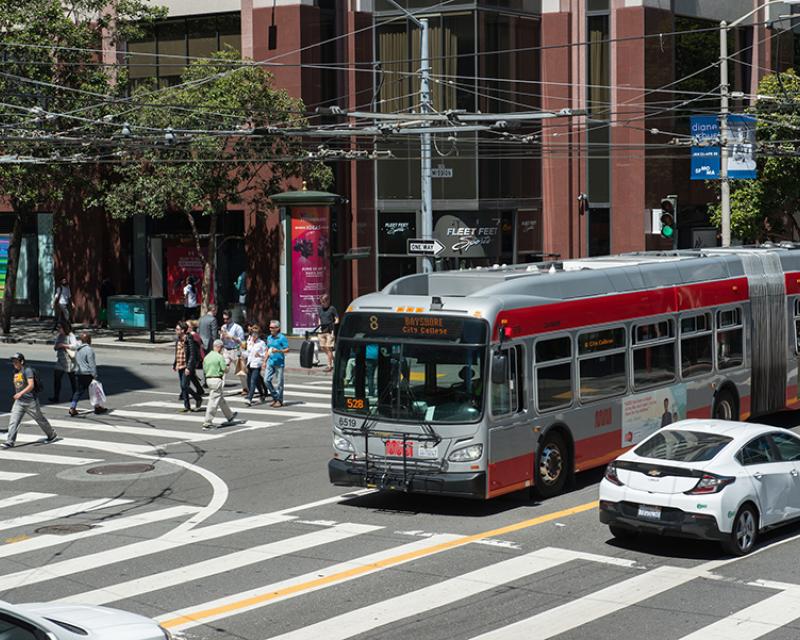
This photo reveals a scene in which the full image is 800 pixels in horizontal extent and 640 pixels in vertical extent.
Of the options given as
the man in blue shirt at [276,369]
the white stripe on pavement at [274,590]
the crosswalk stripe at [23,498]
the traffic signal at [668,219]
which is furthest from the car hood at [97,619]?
the traffic signal at [668,219]

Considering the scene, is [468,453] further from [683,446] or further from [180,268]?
[180,268]

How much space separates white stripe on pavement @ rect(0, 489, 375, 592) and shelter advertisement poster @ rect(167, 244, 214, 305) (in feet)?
93.3

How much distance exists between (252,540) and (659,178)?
33.0 m

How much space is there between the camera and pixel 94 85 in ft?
134

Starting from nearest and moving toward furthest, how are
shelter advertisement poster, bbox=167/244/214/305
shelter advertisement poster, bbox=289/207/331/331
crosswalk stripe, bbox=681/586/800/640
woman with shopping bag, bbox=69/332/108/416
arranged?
1. crosswalk stripe, bbox=681/586/800/640
2. woman with shopping bag, bbox=69/332/108/416
3. shelter advertisement poster, bbox=289/207/331/331
4. shelter advertisement poster, bbox=167/244/214/305

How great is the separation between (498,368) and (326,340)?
1885 centimetres

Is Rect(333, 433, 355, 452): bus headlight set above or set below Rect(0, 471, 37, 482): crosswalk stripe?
above

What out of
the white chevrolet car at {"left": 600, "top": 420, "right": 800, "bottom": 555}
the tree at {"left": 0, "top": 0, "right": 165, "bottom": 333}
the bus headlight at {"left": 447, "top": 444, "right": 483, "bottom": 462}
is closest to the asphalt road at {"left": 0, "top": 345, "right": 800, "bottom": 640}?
the white chevrolet car at {"left": 600, "top": 420, "right": 800, "bottom": 555}

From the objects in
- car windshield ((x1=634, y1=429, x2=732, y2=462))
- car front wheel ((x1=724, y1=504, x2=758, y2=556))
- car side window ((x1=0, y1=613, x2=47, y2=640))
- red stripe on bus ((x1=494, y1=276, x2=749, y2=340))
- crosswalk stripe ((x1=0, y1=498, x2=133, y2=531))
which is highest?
red stripe on bus ((x1=494, y1=276, x2=749, y2=340))

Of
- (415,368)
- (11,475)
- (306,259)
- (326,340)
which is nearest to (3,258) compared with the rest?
(306,259)

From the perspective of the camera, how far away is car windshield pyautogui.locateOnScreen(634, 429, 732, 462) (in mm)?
15156

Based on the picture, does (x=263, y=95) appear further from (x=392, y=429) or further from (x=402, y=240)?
(x=392, y=429)

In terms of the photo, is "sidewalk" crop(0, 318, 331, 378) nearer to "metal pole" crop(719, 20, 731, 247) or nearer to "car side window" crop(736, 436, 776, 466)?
"metal pole" crop(719, 20, 731, 247)

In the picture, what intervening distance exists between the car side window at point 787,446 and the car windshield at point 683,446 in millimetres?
786
